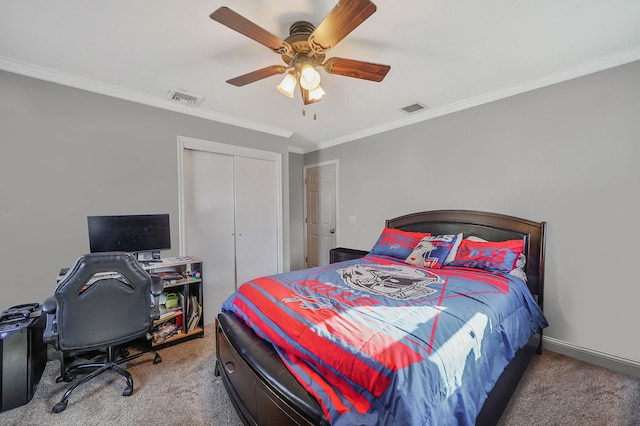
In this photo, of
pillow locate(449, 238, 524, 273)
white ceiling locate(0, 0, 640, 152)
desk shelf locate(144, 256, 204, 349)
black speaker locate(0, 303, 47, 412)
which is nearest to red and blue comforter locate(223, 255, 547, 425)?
pillow locate(449, 238, 524, 273)

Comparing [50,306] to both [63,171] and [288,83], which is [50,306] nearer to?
[63,171]

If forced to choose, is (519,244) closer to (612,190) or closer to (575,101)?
(612,190)

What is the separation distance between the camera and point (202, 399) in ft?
5.75

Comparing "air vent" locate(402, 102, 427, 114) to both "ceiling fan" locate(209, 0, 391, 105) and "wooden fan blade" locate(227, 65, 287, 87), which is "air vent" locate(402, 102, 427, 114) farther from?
"wooden fan blade" locate(227, 65, 287, 87)

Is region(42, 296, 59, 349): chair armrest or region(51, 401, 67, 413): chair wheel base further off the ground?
region(42, 296, 59, 349): chair armrest

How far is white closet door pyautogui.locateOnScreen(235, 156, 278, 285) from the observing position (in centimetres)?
350

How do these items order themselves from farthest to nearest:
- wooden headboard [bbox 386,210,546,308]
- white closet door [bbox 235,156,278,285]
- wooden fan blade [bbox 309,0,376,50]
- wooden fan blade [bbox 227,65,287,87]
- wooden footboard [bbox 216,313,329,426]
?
white closet door [bbox 235,156,278,285]
wooden headboard [bbox 386,210,546,308]
wooden fan blade [bbox 227,65,287,87]
wooden fan blade [bbox 309,0,376,50]
wooden footboard [bbox 216,313,329,426]

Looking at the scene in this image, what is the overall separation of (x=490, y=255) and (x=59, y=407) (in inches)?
132

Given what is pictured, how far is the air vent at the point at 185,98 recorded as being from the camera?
2.59 meters

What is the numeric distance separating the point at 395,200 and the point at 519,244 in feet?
4.96

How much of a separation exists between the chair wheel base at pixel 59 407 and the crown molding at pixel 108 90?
8.23 feet

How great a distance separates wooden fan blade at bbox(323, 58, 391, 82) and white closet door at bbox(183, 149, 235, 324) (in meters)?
2.07

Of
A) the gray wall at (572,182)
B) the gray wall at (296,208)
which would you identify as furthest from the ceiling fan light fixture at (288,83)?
the gray wall at (296,208)

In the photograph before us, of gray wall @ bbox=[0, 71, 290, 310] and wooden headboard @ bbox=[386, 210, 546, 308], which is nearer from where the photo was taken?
gray wall @ bbox=[0, 71, 290, 310]
